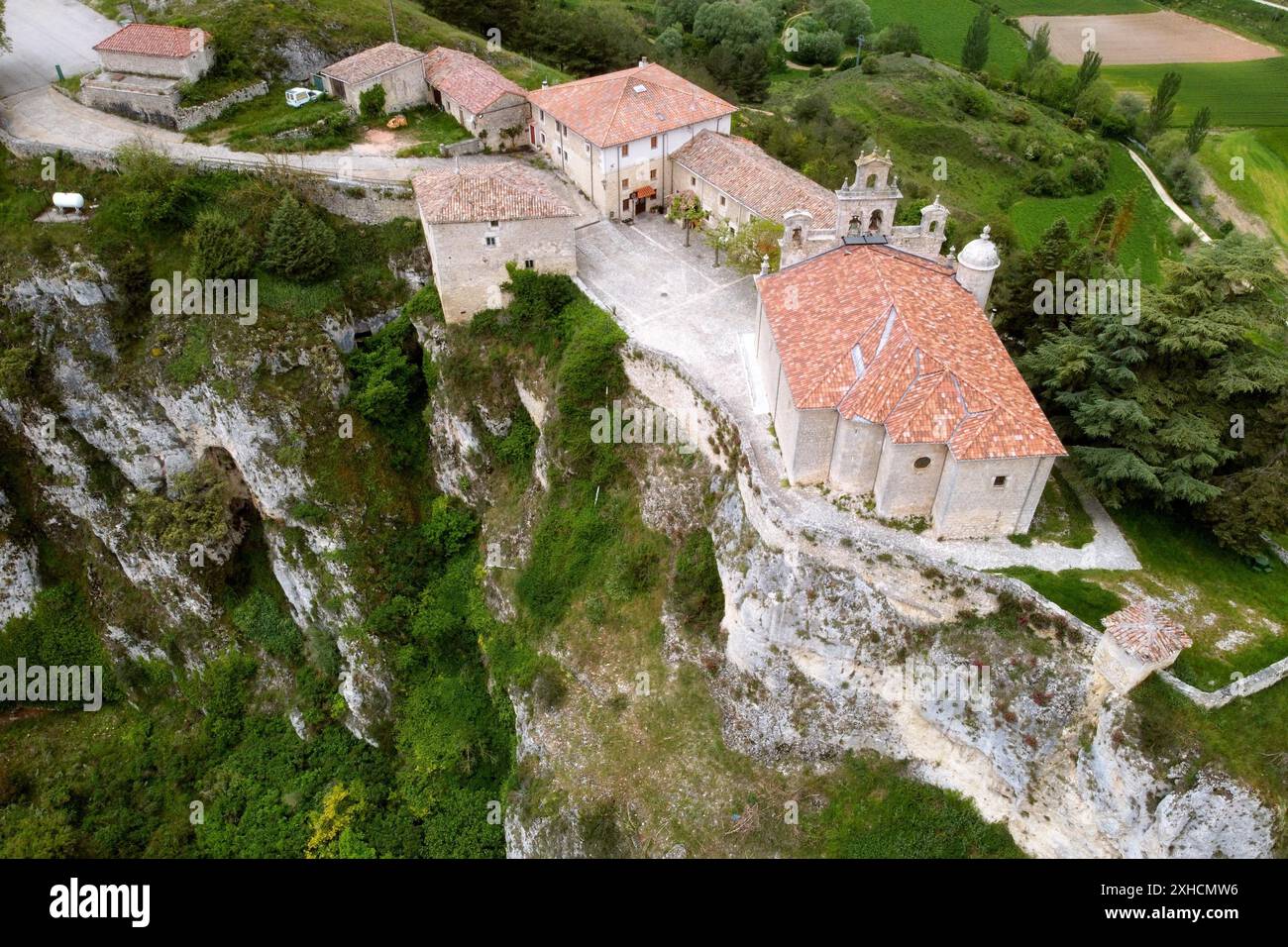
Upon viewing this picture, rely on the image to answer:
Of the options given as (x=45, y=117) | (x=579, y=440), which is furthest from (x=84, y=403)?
(x=579, y=440)

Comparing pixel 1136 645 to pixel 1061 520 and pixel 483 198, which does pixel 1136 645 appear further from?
pixel 483 198

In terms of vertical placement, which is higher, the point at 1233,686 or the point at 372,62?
the point at 372,62

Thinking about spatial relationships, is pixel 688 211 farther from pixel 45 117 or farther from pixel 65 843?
pixel 65 843

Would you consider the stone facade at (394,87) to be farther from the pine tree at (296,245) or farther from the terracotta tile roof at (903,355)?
the terracotta tile roof at (903,355)

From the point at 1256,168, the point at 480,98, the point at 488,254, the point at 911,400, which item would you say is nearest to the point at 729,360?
the point at 911,400

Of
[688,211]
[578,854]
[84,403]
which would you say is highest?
[688,211]

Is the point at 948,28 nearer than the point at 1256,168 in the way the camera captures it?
No
